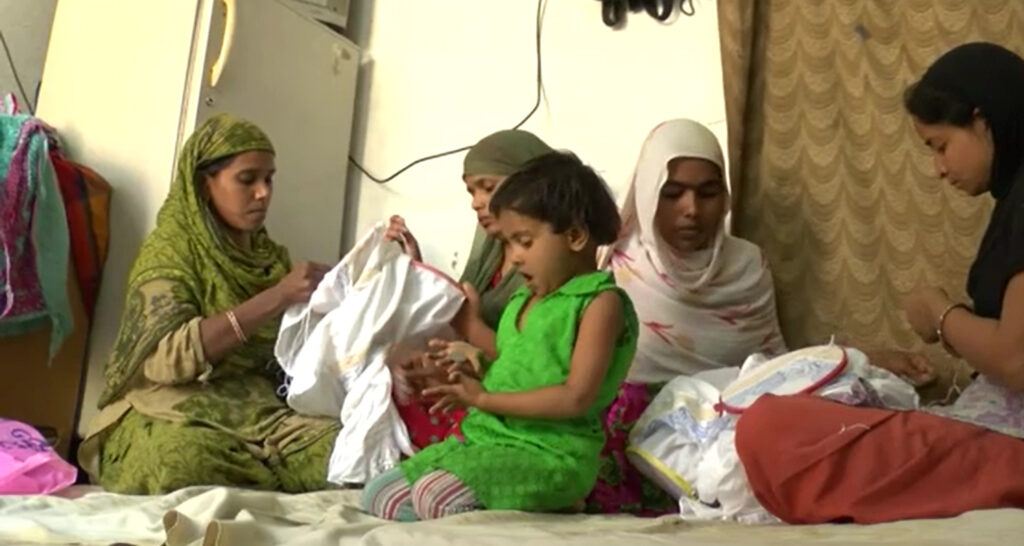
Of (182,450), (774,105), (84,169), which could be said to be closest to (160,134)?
(84,169)

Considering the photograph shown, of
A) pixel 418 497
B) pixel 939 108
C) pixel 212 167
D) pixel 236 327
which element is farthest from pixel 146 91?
pixel 939 108

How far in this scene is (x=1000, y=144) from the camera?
1.57 m

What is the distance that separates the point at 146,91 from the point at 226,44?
208mm

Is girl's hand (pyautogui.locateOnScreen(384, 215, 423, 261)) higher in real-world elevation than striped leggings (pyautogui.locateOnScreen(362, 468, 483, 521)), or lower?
higher

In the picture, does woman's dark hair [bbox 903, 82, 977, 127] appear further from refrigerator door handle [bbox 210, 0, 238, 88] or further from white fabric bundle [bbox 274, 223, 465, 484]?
refrigerator door handle [bbox 210, 0, 238, 88]

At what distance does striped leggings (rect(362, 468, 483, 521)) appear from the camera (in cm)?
155

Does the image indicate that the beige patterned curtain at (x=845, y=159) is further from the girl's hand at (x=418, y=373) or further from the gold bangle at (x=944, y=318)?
the girl's hand at (x=418, y=373)

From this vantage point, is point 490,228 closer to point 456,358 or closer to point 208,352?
point 456,358

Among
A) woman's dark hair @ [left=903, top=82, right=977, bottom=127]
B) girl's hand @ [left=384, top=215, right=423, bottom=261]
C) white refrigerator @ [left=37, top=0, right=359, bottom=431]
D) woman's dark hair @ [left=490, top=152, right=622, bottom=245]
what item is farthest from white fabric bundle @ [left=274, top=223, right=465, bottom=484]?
woman's dark hair @ [left=903, top=82, right=977, bottom=127]

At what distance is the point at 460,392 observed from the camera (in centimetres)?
166

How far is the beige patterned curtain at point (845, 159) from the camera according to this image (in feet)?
7.11

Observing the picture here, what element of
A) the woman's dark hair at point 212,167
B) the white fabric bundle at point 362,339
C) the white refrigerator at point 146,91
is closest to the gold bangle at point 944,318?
the white fabric bundle at point 362,339

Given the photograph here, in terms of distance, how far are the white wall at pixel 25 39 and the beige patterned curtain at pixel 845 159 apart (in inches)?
66.0

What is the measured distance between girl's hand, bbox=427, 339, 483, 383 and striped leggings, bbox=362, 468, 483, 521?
0.18 metres
